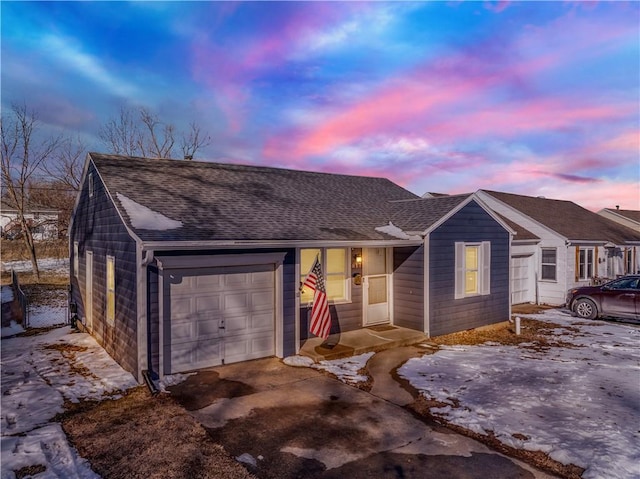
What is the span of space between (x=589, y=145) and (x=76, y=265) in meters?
22.3

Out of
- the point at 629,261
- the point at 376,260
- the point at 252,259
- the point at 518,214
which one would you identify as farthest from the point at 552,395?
the point at 629,261

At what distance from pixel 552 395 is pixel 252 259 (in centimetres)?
643

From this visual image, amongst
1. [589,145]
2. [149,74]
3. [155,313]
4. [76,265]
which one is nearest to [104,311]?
[155,313]

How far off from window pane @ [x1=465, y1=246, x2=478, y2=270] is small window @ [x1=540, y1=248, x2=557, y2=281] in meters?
7.69

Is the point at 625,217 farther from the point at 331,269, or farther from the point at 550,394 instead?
the point at 550,394

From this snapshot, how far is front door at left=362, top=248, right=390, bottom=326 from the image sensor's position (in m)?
12.1

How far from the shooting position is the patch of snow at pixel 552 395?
18.5ft

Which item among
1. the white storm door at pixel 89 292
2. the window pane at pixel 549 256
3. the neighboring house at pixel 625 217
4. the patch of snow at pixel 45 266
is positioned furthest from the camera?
the neighboring house at pixel 625 217

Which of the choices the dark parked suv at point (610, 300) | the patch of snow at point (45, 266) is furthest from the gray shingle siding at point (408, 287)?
the patch of snow at point (45, 266)

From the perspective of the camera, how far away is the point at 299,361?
9453 millimetres

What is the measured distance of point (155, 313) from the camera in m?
Answer: 8.27

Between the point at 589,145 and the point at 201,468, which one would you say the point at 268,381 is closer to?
the point at 201,468

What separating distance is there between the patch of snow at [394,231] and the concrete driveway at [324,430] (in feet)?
14.1

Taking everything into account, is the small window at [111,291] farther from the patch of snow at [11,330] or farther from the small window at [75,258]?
the patch of snow at [11,330]
